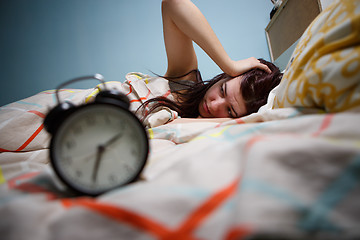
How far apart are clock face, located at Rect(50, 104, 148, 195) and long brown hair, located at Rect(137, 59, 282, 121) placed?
2.03 feet

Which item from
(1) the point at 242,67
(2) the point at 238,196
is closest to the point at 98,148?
(2) the point at 238,196

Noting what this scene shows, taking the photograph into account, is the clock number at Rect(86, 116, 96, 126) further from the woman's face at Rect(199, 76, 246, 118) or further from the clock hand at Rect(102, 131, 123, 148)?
the woman's face at Rect(199, 76, 246, 118)

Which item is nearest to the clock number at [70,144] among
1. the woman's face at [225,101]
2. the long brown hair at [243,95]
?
the long brown hair at [243,95]

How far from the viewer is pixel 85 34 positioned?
71.5 inches

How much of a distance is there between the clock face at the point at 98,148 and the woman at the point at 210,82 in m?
0.64

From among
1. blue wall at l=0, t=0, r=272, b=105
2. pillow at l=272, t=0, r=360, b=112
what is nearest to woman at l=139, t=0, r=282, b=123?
pillow at l=272, t=0, r=360, b=112

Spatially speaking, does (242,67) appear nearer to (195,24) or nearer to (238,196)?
(195,24)

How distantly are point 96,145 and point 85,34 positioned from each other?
2.04m

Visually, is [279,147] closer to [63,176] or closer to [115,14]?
[63,176]

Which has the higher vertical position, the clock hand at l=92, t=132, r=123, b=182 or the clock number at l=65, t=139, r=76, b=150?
the clock number at l=65, t=139, r=76, b=150

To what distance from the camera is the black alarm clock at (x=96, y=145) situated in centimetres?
26

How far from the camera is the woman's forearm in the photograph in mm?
927

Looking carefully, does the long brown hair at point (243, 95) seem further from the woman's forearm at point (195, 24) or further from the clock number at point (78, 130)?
the clock number at point (78, 130)

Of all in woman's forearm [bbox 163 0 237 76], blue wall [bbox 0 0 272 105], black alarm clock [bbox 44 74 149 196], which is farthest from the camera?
blue wall [bbox 0 0 272 105]
